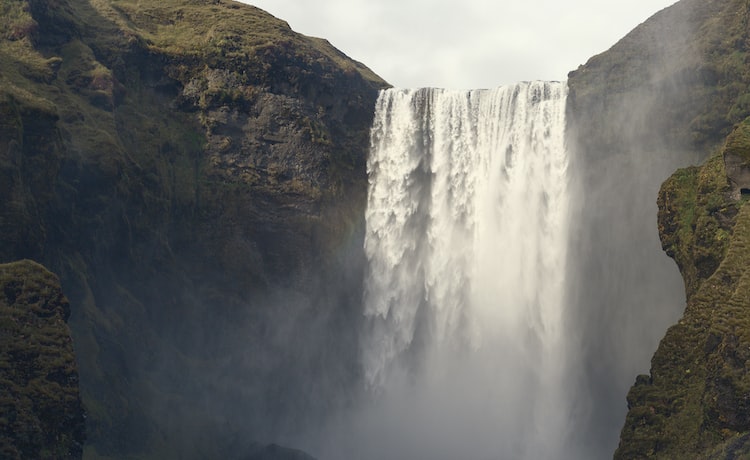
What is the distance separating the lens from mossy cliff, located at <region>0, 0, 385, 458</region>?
213ft

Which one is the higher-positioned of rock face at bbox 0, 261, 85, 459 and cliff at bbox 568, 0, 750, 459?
cliff at bbox 568, 0, 750, 459

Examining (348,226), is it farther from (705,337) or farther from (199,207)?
(705,337)

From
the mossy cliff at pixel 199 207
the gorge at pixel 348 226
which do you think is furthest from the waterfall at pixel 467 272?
the mossy cliff at pixel 199 207

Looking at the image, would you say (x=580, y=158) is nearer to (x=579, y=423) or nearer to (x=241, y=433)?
(x=579, y=423)

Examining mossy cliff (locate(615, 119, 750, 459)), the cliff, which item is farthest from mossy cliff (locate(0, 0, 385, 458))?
mossy cliff (locate(615, 119, 750, 459))

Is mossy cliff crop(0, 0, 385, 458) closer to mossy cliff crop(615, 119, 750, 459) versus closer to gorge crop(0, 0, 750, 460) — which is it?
gorge crop(0, 0, 750, 460)

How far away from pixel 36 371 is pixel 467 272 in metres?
38.7

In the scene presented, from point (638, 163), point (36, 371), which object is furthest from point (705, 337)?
point (36, 371)

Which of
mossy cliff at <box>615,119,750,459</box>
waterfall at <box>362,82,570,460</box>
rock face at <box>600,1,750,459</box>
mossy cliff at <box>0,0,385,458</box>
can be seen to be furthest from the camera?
waterfall at <box>362,82,570,460</box>

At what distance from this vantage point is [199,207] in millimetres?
74062

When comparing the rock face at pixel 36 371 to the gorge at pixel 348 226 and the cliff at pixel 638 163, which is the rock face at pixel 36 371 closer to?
the gorge at pixel 348 226

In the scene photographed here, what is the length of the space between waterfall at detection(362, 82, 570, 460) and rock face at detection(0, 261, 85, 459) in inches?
1152

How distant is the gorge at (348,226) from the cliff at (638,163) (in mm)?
171

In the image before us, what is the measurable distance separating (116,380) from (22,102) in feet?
62.3
